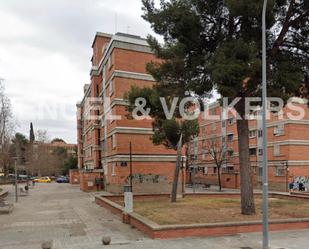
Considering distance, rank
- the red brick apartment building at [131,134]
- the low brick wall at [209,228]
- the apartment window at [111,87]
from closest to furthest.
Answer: the low brick wall at [209,228] < the red brick apartment building at [131,134] < the apartment window at [111,87]

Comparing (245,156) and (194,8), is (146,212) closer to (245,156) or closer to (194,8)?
(245,156)

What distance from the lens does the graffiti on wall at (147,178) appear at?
35844mm

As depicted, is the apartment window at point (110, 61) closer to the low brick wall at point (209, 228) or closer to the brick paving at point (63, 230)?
the brick paving at point (63, 230)

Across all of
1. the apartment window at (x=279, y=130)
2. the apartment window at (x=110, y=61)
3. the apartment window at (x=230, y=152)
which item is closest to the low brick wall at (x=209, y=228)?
the apartment window at (x=110, y=61)

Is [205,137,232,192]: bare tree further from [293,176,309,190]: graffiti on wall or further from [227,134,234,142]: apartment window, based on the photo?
[293,176,309,190]: graffiti on wall

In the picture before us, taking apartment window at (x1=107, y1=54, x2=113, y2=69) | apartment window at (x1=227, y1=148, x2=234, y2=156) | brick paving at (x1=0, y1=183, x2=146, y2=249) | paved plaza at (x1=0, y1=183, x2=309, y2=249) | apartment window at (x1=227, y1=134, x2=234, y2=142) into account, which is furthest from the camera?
apartment window at (x1=227, y1=134, x2=234, y2=142)

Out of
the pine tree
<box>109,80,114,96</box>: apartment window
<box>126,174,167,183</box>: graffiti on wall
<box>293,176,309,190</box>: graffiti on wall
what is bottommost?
<box>293,176,309,190</box>: graffiti on wall

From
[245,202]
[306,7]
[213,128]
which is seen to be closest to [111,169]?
[245,202]

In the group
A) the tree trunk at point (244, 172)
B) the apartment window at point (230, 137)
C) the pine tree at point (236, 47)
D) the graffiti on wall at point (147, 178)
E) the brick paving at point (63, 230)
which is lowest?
the brick paving at point (63, 230)

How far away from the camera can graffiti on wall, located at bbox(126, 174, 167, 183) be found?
35.8 m

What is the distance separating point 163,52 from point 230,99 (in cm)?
423

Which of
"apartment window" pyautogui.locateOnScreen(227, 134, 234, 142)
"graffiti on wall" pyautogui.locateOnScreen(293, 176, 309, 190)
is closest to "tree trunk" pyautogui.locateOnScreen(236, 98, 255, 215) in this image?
"graffiti on wall" pyautogui.locateOnScreen(293, 176, 309, 190)

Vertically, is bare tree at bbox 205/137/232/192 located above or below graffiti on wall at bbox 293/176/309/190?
above

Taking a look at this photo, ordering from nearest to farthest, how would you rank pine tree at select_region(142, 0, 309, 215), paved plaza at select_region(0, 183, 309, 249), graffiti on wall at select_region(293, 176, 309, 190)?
paved plaza at select_region(0, 183, 309, 249)
pine tree at select_region(142, 0, 309, 215)
graffiti on wall at select_region(293, 176, 309, 190)
